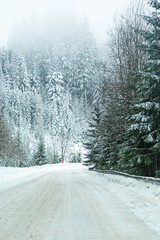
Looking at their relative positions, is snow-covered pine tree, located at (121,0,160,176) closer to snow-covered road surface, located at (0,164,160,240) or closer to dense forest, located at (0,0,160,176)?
dense forest, located at (0,0,160,176)

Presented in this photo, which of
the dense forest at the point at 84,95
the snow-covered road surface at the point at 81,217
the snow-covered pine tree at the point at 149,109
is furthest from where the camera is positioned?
the dense forest at the point at 84,95

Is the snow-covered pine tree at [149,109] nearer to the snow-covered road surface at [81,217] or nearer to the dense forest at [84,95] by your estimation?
the dense forest at [84,95]

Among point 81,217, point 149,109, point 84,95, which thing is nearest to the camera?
point 81,217

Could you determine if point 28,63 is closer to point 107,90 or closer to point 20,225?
point 107,90

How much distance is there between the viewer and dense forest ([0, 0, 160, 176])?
12.2 m

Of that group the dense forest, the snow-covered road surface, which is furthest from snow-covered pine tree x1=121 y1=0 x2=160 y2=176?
the snow-covered road surface

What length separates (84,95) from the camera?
100 meters

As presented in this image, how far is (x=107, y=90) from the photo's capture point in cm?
1845

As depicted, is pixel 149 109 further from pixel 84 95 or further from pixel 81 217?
pixel 84 95

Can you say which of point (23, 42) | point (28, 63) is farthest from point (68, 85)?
point (23, 42)

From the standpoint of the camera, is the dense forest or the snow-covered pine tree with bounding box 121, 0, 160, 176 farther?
the dense forest

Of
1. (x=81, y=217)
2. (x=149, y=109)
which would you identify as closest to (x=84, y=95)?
(x=149, y=109)

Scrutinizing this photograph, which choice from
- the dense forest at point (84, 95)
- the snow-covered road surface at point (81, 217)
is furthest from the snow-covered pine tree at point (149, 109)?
the snow-covered road surface at point (81, 217)

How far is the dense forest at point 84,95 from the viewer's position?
12.2 m
